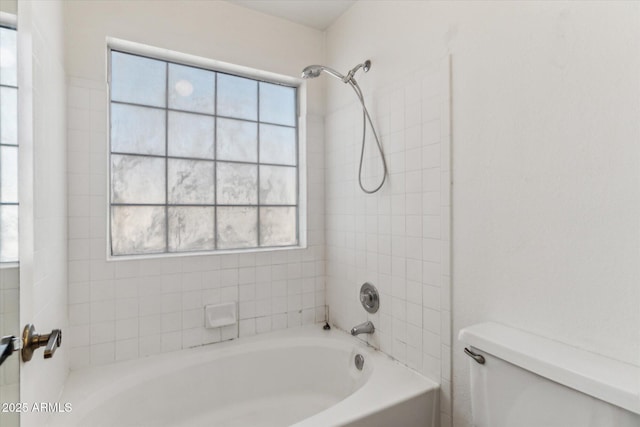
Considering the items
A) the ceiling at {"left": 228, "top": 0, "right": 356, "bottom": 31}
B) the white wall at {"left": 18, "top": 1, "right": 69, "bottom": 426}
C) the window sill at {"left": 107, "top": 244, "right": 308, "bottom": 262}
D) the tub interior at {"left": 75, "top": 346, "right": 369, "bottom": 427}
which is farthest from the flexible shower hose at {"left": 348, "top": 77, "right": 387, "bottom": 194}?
the white wall at {"left": 18, "top": 1, "right": 69, "bottom": 426}

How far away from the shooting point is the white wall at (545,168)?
2.80 ft

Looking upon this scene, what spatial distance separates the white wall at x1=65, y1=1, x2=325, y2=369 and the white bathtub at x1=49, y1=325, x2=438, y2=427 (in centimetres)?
13

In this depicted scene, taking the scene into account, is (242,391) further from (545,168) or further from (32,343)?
(545,168)

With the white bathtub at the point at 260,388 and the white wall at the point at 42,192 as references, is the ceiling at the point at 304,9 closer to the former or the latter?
the white wall at the point at 42,192

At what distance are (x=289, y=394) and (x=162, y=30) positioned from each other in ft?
7.01

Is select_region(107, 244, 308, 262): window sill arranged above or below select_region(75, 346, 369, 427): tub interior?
above

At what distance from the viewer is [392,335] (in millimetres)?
1617

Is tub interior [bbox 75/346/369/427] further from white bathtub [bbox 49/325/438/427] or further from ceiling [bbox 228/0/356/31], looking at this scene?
ceiling [bbox 228/0/356/31]

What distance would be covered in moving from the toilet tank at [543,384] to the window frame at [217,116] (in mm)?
1306

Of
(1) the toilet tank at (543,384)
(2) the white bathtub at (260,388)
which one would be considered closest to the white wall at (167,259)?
(2) the white bathtub at (260,388)

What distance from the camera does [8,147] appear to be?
0.77 metres

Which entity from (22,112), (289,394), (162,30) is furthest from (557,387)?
(162,30)

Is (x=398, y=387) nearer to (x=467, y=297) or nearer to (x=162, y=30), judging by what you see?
(x=467, y=297)

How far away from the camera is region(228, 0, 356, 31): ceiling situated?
1.89 meters
